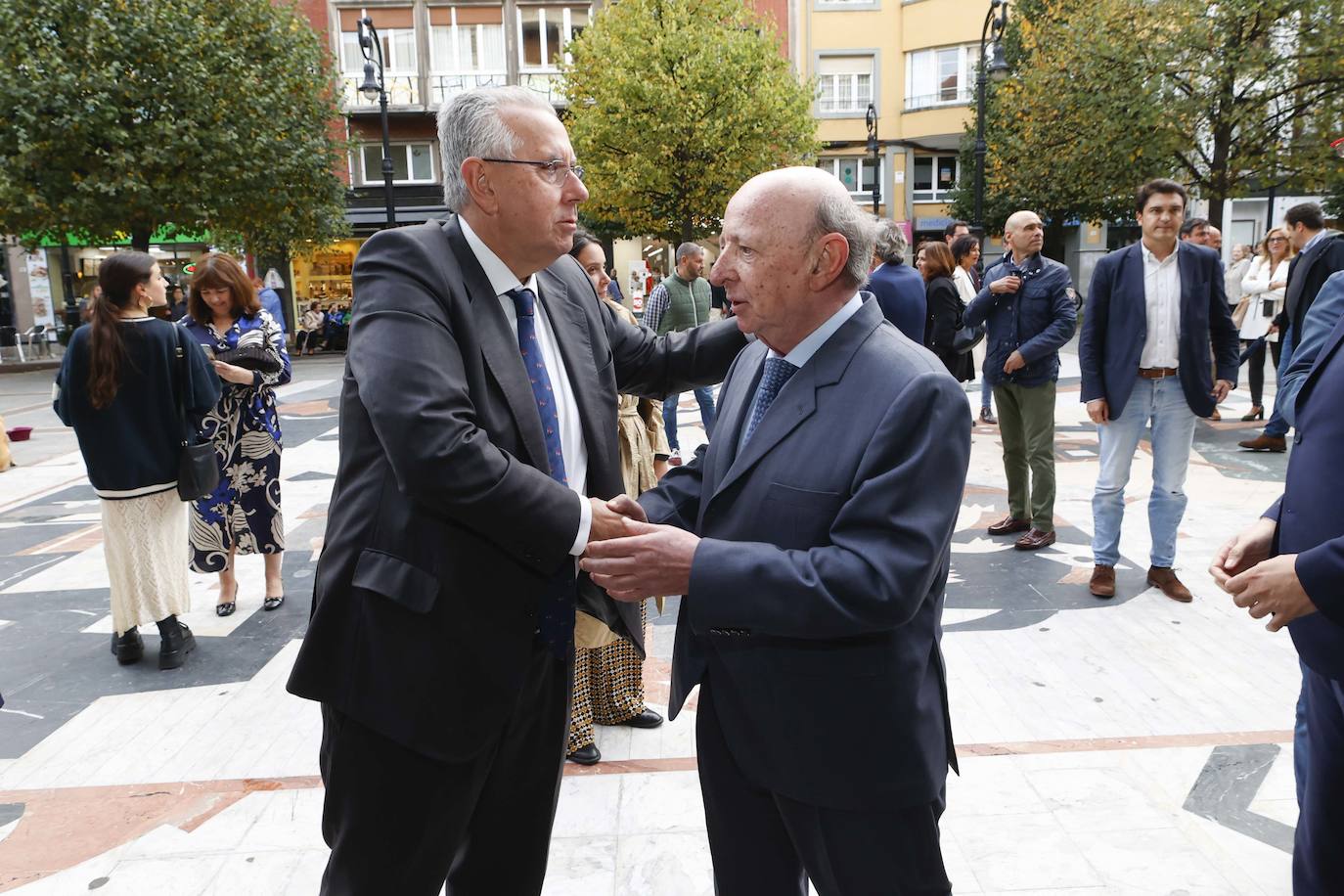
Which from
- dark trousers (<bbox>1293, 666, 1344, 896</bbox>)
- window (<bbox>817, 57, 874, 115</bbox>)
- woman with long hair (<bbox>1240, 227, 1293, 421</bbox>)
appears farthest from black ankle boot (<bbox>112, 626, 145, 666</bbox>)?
window (<bbox>817, 57, 874, 115</bbox>)

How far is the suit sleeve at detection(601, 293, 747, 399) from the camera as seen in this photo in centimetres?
262

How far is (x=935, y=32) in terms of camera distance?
32.9 m

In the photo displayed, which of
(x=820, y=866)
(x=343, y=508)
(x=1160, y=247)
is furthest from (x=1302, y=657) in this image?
(x=1160, y=247)

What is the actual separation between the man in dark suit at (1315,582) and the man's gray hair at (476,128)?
177 cm

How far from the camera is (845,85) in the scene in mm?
34344

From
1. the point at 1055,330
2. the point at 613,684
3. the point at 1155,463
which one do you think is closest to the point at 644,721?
the point at 613,684

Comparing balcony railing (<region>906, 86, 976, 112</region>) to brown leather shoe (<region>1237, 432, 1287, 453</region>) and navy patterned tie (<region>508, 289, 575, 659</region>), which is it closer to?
brown leather shoe (<region>1237, 432, 1287, 453</region>)

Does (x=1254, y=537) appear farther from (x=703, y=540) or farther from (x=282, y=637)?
(x=282, y=637)

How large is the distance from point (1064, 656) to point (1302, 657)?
250cm

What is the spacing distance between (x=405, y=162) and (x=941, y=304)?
2684 centimetres

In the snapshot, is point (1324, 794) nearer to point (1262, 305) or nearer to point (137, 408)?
point (137, 408)

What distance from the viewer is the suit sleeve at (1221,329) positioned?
5.21 metres

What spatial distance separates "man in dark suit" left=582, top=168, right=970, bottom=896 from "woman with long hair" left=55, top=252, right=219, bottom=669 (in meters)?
3.73

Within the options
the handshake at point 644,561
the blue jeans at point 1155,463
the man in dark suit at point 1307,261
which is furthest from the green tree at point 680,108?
the handshake at point 644,561
